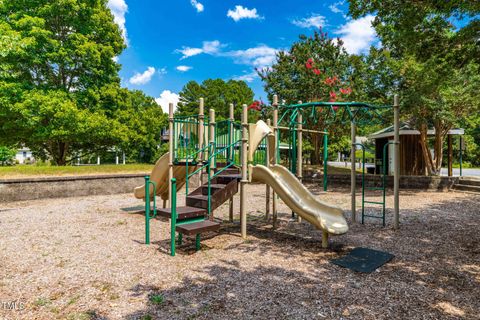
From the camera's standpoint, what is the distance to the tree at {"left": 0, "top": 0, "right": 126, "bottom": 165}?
1412 centimetres

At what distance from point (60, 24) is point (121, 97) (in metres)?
5.01

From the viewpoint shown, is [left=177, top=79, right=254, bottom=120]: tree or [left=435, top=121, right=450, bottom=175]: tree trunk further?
[left=177, top=79, right=254, bottom=120]: tree

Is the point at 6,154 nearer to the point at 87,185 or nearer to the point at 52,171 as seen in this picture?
the point at 52,171

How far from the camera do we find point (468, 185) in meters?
13.8

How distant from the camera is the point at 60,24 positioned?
1620 centimetres

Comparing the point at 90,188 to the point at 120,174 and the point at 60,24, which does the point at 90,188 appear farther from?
the point at 60,24

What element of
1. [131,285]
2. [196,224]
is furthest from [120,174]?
[131,285]

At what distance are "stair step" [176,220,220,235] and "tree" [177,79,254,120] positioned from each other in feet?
123

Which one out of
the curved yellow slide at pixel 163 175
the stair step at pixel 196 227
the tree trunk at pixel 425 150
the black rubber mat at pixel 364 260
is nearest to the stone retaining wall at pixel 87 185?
the tree trunk at pixel 425 150

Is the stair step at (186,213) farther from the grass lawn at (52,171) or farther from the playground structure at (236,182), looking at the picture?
the grass lawn at (52,171)

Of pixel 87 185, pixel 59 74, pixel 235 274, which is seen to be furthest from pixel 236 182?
pixel 59 74

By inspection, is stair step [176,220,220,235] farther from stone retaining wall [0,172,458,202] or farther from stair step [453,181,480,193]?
stair step [453,181,480,193]

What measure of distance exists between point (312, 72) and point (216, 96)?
27834 millimetres

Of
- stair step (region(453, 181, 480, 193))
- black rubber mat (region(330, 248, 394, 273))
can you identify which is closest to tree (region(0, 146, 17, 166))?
black rubber mat (region(330, 248, 394, 273))
